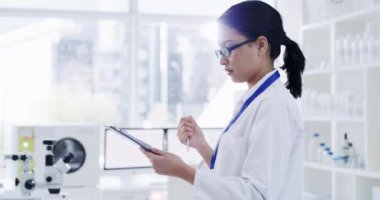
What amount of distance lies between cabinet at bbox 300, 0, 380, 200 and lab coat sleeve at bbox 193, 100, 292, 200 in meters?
1.72

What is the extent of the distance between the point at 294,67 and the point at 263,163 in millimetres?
428

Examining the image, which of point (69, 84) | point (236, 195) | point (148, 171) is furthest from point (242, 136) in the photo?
point (69, 84)

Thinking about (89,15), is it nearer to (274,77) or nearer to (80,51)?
(80,51)

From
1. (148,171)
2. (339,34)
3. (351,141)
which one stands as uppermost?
(339,34)

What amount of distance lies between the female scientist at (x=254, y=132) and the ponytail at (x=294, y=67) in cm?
6

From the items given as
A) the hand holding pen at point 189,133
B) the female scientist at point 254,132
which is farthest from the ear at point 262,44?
the hand holding pen at point 189,133

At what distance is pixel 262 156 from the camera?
1.29m

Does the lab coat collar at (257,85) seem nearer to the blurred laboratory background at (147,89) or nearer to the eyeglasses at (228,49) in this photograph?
the eyeglasses at (228,49)

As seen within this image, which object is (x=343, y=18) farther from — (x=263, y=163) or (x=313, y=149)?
(x=263, y=163)

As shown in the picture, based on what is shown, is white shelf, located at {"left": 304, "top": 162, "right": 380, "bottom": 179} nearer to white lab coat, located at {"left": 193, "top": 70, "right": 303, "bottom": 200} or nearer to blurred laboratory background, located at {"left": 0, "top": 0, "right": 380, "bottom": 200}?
blurred laboratory background, located at {"left": 0, "top": 0, "right": 380, "bottom": 200}

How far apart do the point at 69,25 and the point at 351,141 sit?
2.50 meters

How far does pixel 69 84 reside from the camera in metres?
4.44

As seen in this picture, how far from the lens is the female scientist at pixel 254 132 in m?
1.30

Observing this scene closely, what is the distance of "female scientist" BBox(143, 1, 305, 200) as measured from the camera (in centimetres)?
130
